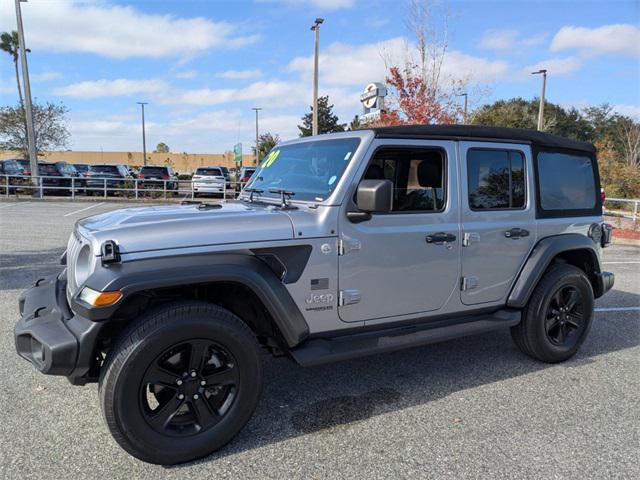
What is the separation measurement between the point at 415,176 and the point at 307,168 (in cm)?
85

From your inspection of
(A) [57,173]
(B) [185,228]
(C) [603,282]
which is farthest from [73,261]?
(A) [57,173]

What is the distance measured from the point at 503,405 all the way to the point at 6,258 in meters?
8.07

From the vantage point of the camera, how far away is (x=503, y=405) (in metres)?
3.47

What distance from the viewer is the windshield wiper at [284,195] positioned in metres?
3.26

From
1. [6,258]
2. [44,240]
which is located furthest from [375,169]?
[44,240]

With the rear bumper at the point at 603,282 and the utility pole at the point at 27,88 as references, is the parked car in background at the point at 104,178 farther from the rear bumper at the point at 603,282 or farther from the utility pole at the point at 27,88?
the rear bumper at the point at 603,282

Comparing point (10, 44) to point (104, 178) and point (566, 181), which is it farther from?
point (566, 181)

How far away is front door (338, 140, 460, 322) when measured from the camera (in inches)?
127

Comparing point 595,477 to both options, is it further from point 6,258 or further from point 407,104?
point 407,104

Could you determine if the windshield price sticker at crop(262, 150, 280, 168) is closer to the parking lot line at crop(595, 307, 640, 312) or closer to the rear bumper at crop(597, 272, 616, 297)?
the rear bumper at crop(597, 272, 616, 297)

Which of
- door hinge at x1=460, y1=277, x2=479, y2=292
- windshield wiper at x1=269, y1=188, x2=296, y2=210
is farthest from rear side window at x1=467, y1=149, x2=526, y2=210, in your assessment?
windshield wiper at x1=269, y1=188, x2=296, y2=210

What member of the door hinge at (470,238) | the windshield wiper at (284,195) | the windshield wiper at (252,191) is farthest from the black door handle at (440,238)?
the windshield wiper at (252,191)

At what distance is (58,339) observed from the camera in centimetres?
258

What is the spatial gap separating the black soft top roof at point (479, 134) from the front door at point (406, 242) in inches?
2.7
